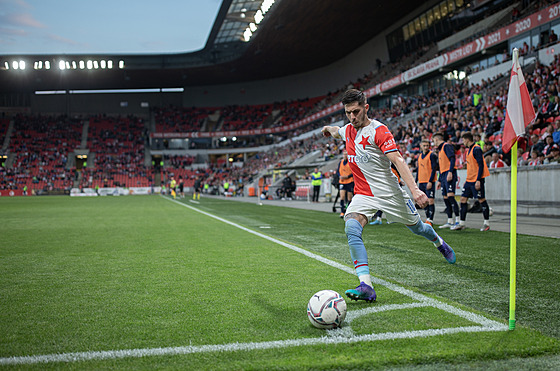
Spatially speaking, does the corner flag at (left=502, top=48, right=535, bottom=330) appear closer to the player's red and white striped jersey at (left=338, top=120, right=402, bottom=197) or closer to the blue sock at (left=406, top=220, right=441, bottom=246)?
the player's red and white striped jersey at (left=338, top=120, right=402, bottom=197)

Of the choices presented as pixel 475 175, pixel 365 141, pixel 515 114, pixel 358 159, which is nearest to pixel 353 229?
pixel 358 159

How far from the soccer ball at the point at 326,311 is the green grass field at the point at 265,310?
9 centimetres

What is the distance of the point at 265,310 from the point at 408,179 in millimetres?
1785

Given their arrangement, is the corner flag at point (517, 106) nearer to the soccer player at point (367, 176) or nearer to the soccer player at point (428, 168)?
the soccer player at point (367, 176)

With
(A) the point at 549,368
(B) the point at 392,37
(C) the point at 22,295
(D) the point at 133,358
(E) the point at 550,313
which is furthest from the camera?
(B) the point at 392,37

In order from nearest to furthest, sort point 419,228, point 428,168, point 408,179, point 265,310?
1. point 265,310
2. point 408,179
3. point 419,228
4. point 428,168

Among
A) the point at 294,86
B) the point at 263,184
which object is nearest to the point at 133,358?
the point at 263,184

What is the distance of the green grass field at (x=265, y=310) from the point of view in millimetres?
2787

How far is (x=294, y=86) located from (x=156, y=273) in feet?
220

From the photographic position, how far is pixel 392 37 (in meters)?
46.1

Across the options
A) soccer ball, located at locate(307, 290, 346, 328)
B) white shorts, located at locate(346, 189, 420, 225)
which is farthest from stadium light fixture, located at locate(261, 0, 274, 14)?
soccer ball, located at locate(307, 290, 346, 328)

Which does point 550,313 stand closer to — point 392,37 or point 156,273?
point 156,273

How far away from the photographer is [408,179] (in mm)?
4098

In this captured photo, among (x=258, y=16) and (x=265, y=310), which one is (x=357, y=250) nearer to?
(x=265, y=310)
